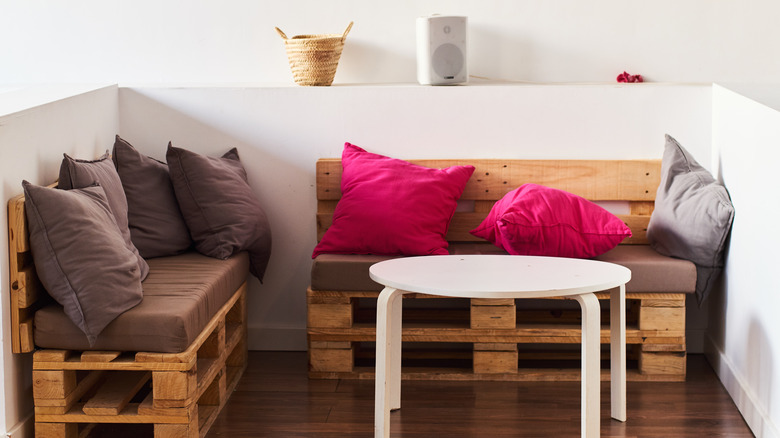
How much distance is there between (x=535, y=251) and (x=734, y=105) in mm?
875

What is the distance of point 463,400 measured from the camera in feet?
10.1

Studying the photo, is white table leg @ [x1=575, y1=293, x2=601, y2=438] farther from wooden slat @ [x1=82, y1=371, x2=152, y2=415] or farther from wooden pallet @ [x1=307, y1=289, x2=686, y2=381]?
wooden slat @ [x1=82, y1=371, x2=152, y2=415]

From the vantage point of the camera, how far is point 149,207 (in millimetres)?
3250

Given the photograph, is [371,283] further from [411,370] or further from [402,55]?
[402,55]

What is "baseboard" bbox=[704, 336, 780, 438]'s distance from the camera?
2662 millimetres

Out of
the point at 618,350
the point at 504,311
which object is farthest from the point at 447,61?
the point at 618,350

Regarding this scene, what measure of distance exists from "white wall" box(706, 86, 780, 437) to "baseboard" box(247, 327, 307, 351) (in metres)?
1.61

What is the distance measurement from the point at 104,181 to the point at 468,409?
1386mm

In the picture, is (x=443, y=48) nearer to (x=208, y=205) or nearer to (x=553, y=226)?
(x=553, y=226)

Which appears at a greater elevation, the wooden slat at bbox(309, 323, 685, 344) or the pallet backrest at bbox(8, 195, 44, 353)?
the pallet backrest at bbox(8, 195, 44, 353)

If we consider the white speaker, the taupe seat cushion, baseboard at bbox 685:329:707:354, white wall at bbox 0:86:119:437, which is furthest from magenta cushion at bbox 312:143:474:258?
baseboard at bbox 685:329:707:354

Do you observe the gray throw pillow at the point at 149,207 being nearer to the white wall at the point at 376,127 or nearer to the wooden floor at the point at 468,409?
the white wall at the point at 376,127

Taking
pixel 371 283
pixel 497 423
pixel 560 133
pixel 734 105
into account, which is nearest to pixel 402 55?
pixel 560 133

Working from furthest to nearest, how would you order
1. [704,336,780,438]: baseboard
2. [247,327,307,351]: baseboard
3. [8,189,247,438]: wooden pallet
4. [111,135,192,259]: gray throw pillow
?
1. [247,327,307,351]: baseboard
2. [111,135,192,259]: gray throw pillow
3. [704,336,780,438]: baseboard
4. [8,189,247,438]: wooden pallet
